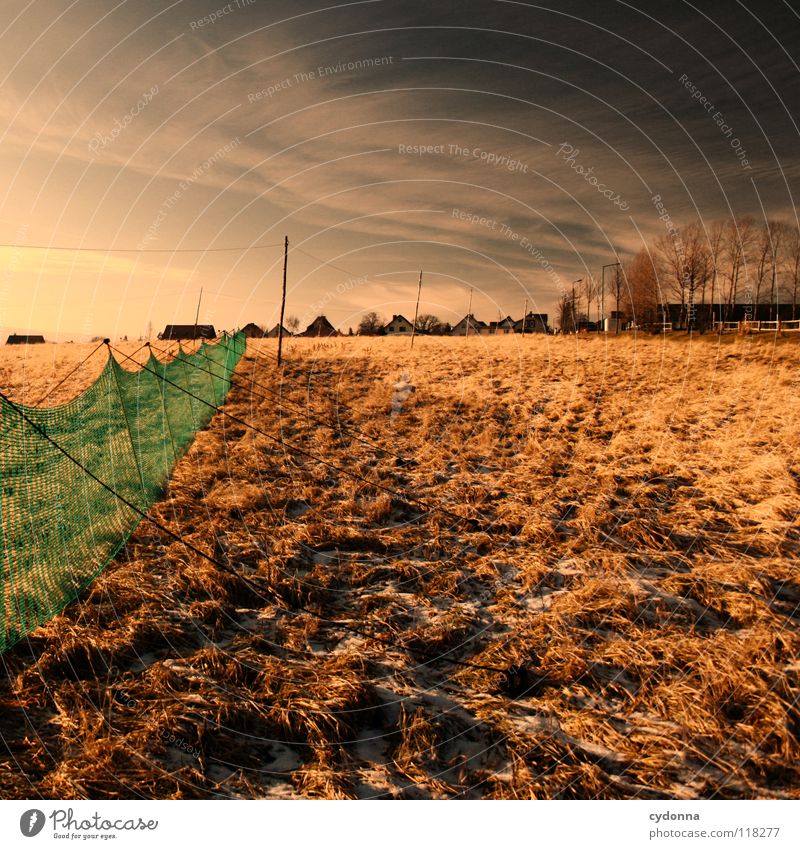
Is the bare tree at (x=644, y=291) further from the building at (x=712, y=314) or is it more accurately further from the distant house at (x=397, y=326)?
the distant house at (x=397, y=326)

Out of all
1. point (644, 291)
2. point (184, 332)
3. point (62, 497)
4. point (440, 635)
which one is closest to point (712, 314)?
point (644, 291)

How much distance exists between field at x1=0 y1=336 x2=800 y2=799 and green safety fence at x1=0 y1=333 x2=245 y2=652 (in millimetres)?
325

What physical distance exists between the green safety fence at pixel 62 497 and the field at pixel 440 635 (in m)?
0.32

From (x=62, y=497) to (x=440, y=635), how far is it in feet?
16.8

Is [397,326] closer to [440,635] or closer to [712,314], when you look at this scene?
[712,314]

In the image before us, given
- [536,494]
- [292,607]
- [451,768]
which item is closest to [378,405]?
[536,494]

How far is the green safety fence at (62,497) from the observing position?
17.9 feet

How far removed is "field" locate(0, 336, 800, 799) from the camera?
3832 millimetres

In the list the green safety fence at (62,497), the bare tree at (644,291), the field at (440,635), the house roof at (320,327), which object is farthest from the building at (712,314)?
the house roof at (320,327)
